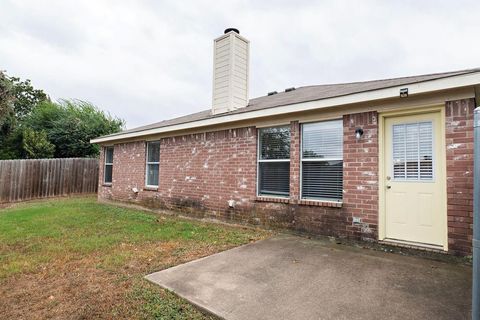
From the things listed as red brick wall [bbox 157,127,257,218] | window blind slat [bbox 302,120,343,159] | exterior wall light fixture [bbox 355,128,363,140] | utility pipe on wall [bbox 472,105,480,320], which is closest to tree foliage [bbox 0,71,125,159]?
red brick wall [bbox 157,127,257,218]

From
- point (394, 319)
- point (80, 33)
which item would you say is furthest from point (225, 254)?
point (80, 33)

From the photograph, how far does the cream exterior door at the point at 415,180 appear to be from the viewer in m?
3.95

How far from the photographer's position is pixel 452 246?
12.2 feet

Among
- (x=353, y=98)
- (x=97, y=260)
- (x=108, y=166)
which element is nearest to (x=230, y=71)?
(x=353, y=98)

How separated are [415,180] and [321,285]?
241 centimetres

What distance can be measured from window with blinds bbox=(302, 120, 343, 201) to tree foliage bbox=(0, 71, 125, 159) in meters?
16.2

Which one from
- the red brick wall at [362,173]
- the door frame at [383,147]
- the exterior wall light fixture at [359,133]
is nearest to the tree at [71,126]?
the red brick wall at [362,173]

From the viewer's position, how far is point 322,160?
517 cm

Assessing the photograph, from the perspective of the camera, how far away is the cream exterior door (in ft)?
13.0

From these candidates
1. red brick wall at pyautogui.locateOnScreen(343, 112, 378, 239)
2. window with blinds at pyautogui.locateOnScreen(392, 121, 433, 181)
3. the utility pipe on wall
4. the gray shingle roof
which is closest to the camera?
the utility pipe on wall

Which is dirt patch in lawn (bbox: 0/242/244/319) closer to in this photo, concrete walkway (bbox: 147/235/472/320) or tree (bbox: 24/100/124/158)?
concrete walkway (bbox: 147/235/472/320)

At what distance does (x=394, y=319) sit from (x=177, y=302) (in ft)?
6.42

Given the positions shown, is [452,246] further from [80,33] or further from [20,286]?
[80,33]

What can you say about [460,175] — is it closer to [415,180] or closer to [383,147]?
[415,180]
